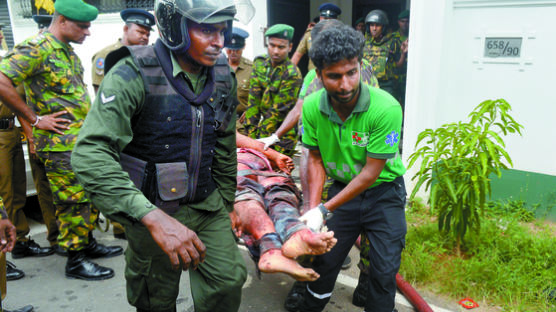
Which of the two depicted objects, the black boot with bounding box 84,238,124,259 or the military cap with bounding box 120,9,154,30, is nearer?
the black boot with bounding box 84,238,124,259

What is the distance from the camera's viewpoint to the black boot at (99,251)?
12.8 feet

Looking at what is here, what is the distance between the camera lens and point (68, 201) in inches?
139

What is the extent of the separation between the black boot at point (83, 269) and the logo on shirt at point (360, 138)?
7.81 feet

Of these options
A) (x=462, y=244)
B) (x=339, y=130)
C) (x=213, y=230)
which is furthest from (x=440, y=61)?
(x=213, y=230)

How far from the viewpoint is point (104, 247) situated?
399 cm

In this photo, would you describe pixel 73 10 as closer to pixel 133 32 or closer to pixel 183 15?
pixel 133 32

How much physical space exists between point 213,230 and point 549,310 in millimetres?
2251

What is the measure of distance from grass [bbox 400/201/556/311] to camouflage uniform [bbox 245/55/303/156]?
161 cm

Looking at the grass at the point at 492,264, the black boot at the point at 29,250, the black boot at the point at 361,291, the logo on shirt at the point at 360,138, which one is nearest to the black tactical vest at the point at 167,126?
the logo on shirt at the point at 360,138

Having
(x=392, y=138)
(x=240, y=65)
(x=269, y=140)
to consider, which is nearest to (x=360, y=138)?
(x=392, y=138)

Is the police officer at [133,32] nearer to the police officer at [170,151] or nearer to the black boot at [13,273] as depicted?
the black boot at [13,273]

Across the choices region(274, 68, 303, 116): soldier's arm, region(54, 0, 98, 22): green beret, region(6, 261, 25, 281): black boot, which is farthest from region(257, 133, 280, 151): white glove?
region(6, 261, 25, 281): black boot

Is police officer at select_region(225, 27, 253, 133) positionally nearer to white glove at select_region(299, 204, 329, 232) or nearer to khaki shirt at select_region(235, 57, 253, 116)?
khaki shirt at select_region(235, 57, 253, 116)

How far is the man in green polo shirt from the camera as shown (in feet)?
7.61
